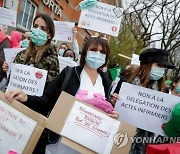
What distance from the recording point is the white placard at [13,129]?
223 centimetres

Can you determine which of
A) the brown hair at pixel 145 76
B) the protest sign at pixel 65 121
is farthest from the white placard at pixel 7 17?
the protest sign at pixel 65 121

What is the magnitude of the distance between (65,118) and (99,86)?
0.47 meters

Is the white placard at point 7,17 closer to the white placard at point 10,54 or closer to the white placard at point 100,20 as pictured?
the white placard at point 100,20

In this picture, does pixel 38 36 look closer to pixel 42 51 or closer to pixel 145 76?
pixel 42 51

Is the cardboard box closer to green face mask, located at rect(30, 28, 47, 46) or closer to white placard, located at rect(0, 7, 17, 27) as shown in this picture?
green face mask, located at rect(30, 28, 47, 46)

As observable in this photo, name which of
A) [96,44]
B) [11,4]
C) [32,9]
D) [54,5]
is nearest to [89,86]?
[96,44]

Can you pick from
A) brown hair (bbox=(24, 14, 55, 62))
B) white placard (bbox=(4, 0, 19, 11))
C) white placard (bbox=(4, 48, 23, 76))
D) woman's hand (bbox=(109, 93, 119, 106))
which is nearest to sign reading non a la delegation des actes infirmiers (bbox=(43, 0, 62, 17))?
white placard (bbox=(4, 0, 19, 11))

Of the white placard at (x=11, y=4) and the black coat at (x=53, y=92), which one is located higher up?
the white placard at (x=11, y=4)

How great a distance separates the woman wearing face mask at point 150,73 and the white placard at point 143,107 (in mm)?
183

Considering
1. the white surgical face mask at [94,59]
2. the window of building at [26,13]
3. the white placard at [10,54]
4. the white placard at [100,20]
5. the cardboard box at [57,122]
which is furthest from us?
the window of building at [26,13]

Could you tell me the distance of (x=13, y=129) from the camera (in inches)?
89.7

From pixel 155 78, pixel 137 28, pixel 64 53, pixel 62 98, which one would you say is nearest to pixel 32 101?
pixel 62 98

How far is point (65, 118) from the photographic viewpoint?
2.28 metres

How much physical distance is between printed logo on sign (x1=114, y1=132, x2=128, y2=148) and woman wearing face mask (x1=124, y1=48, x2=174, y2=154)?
751 millimetres
